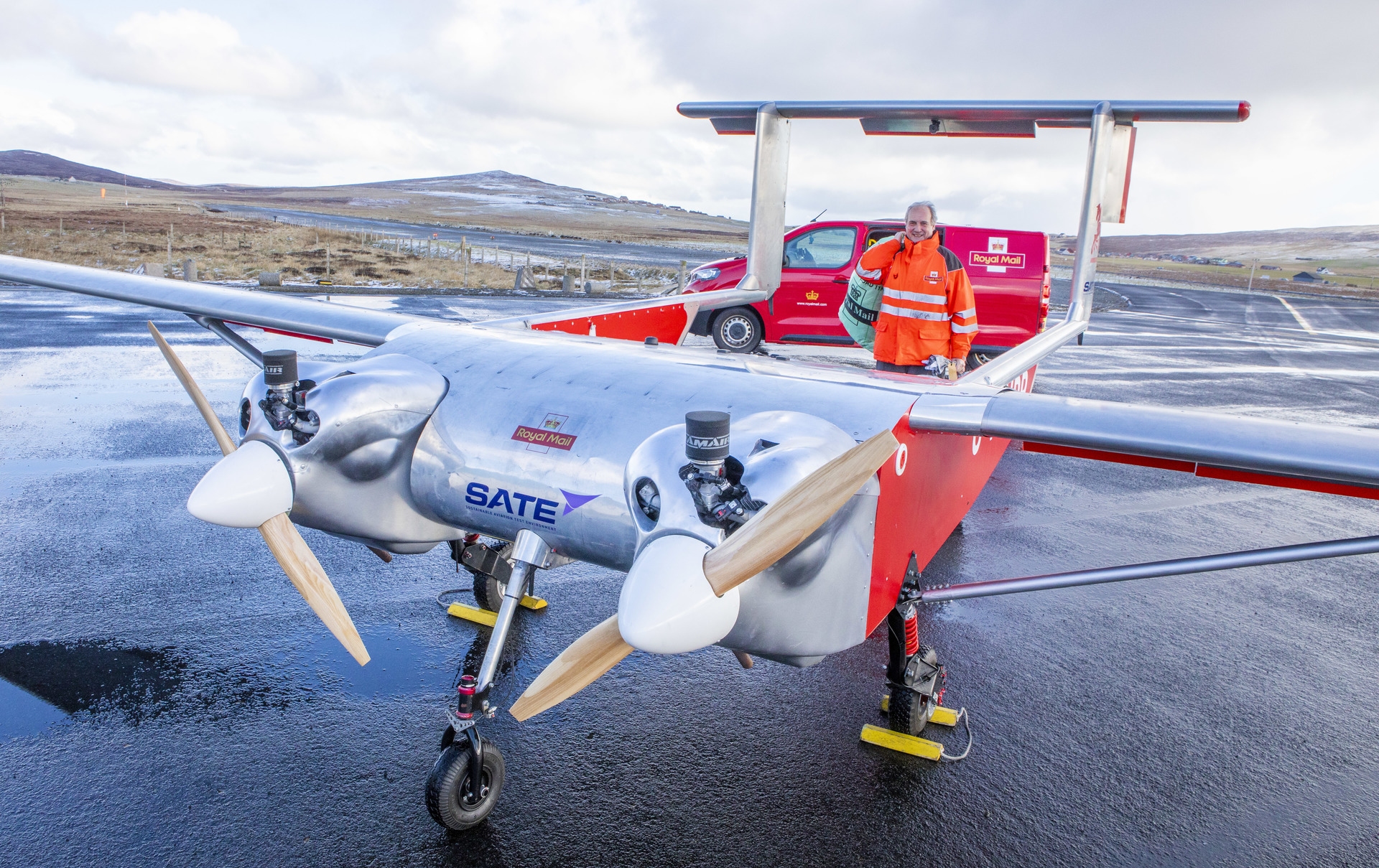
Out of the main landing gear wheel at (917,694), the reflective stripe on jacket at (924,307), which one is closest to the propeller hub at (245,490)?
the main landing gear wheel at (917,694)

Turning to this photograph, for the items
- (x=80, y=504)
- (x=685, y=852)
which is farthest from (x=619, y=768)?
(x=80, y=504)

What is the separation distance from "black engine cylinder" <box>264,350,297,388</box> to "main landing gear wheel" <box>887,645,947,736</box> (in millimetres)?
3056

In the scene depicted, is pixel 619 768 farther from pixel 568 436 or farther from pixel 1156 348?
pixel 1156 348

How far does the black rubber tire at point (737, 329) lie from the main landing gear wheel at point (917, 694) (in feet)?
36.2

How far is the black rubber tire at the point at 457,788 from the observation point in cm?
345

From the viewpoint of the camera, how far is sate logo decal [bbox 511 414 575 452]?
3.43 meters

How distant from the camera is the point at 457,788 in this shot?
11.4 feet

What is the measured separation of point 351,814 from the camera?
3.65 m

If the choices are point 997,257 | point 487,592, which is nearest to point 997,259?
point 997,257

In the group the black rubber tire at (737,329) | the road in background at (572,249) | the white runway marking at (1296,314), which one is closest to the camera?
the black rubber tire at (737,329)

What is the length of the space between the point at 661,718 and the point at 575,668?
5.65 feet

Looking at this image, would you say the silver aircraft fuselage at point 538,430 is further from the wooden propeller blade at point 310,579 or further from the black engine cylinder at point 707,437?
the black engine cylinder at point 707,437

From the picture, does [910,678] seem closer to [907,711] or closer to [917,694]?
[917,694]

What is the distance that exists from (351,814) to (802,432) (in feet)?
8.09
